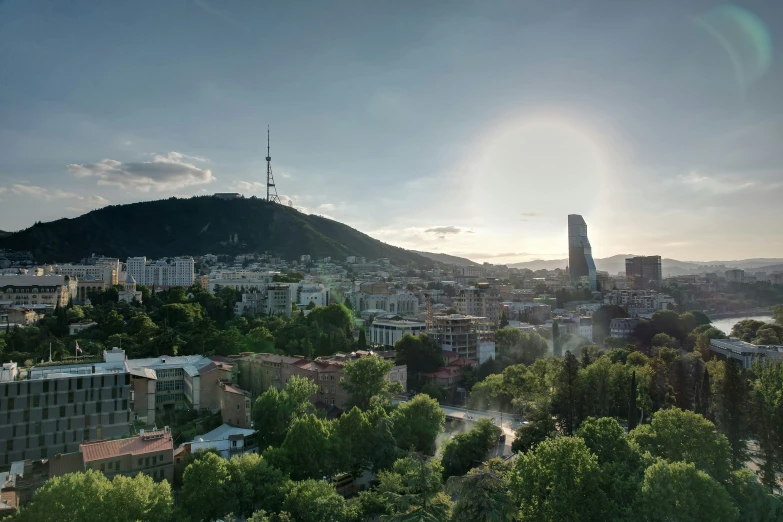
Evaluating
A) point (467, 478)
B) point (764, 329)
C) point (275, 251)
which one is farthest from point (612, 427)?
point (275, 251)

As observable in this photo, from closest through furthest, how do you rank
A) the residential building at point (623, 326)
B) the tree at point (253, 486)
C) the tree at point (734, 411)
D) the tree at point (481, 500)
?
the tree at point (481, 500) < the tree at point (253, 486) < the tree at point (734, 411) < the residential building at point (623, 326)

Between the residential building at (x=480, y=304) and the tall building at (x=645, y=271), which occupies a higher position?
the tall building at (x=645, y=271)

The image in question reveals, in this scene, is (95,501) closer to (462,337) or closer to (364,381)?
(364,381)

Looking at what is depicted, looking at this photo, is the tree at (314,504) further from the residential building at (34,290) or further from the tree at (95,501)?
the residential building at (34,290)

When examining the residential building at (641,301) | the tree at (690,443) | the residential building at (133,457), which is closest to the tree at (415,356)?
the tree at (690,443)

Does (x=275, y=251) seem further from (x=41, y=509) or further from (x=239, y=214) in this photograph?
(x=41, y=509)

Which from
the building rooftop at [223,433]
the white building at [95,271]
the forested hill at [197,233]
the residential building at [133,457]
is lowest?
the building rooftop at [223,433]
